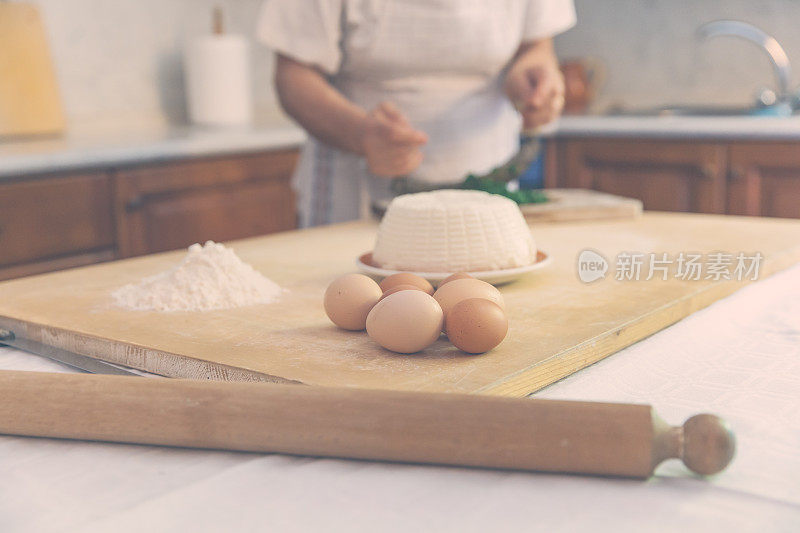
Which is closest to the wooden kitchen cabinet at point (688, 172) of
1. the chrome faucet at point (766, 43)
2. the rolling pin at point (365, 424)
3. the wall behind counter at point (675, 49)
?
the chrome faucet at point (766, 43)

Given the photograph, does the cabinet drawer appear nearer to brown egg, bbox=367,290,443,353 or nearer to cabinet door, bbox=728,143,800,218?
brown egg, bbox=367,290,443,353

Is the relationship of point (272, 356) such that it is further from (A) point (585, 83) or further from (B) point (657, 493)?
(A) point (585, 83)

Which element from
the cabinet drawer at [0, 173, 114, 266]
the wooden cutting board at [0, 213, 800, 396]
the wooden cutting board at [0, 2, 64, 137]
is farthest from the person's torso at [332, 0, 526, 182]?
the wooden cutting board at [0, 2, 64, 137]

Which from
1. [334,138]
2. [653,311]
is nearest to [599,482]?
[653,311]

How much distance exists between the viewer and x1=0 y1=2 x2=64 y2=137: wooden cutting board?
237 cm

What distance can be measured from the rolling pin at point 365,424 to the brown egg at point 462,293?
0.19 m

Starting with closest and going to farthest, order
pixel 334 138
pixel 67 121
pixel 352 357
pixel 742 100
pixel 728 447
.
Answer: pixel 728 447 < pixel 352 357 < pixel 334 138 < pixel 67 121 < pixel 742 100

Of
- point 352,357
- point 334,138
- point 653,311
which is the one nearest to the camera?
point 352,357

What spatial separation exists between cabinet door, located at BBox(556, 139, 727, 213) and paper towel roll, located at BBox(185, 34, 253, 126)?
3.75 ft

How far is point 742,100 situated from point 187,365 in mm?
3018

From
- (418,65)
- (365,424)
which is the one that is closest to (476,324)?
(365,424)

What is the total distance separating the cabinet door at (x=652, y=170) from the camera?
266cm

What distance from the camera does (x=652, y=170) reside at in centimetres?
279

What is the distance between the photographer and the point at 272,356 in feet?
2.49
